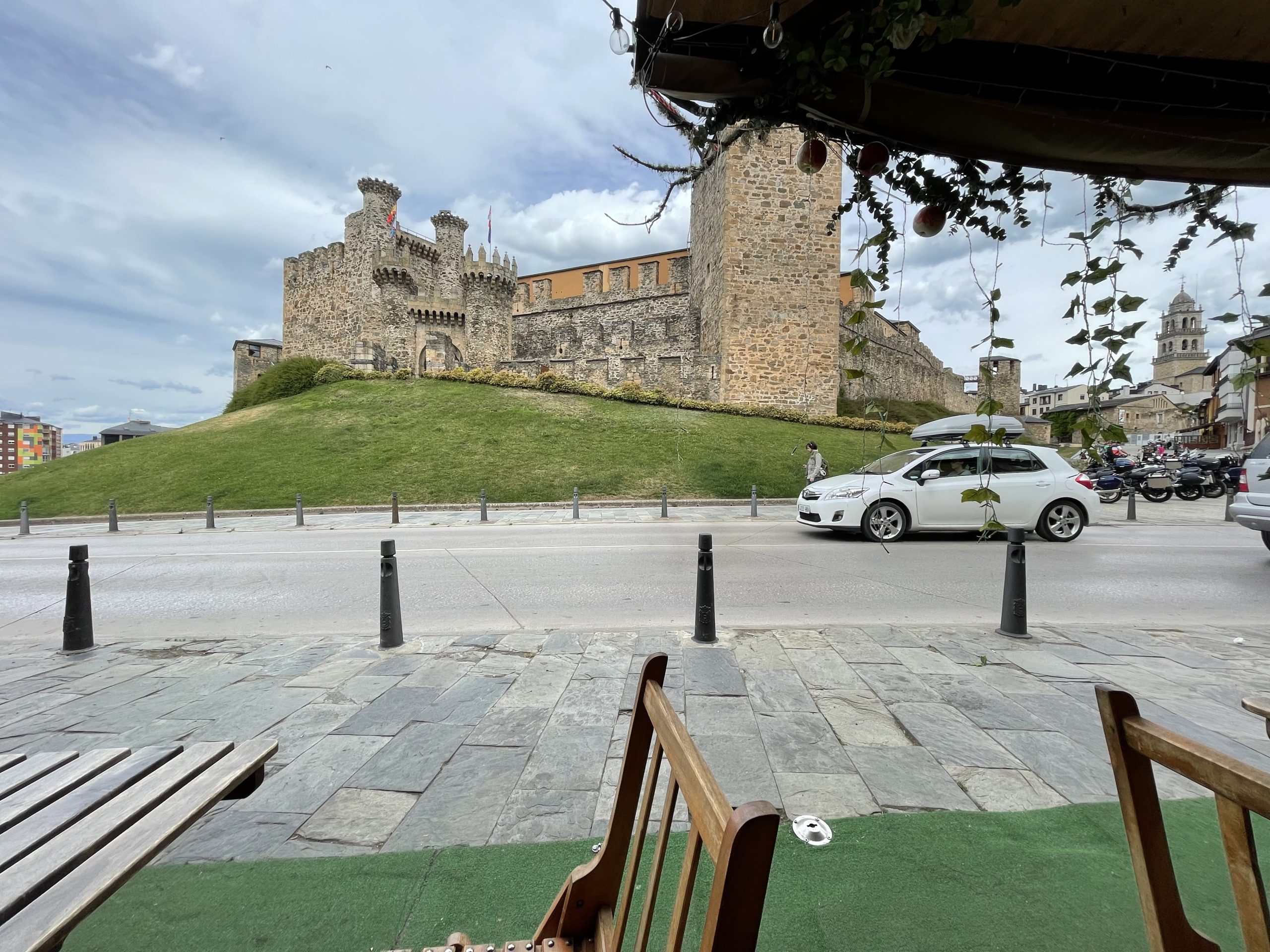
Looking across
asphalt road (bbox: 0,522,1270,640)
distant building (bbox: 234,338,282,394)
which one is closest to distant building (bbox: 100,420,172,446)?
distant building (bbox: 234,338,282,394)

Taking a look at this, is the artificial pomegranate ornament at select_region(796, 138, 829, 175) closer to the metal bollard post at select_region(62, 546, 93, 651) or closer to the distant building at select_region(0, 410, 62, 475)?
the metal bollard post at select_region(62, 546, 93, 651)

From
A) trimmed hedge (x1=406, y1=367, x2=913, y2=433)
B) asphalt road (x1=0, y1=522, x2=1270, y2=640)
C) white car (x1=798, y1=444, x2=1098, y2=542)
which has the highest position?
trimmed hedge (x1=406, y1=367, x2=913, y2=433)

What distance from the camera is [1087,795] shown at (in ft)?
8.77

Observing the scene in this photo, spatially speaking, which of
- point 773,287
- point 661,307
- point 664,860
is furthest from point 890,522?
point 661,307

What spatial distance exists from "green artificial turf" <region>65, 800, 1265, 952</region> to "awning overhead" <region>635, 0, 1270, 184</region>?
254cm

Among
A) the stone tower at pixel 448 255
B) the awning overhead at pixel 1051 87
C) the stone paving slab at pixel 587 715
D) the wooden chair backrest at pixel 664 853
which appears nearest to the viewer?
the wooden chair backrest at pixel 664 853

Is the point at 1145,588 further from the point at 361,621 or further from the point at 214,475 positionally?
the point at 214,475

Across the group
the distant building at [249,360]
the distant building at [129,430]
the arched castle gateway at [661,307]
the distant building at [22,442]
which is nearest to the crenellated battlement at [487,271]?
the arched castle gateway at [661,307]

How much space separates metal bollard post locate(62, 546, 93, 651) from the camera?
16.3ft

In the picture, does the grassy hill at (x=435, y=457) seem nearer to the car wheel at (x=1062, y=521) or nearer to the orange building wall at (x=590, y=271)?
the car wheel at (x=1062, y=521)

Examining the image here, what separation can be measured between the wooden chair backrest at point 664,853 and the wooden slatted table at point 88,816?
1.03 metres

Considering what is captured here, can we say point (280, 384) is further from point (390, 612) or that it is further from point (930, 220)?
point (930, 220)

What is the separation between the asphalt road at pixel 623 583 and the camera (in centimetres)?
584

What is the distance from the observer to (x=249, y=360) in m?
48.3
